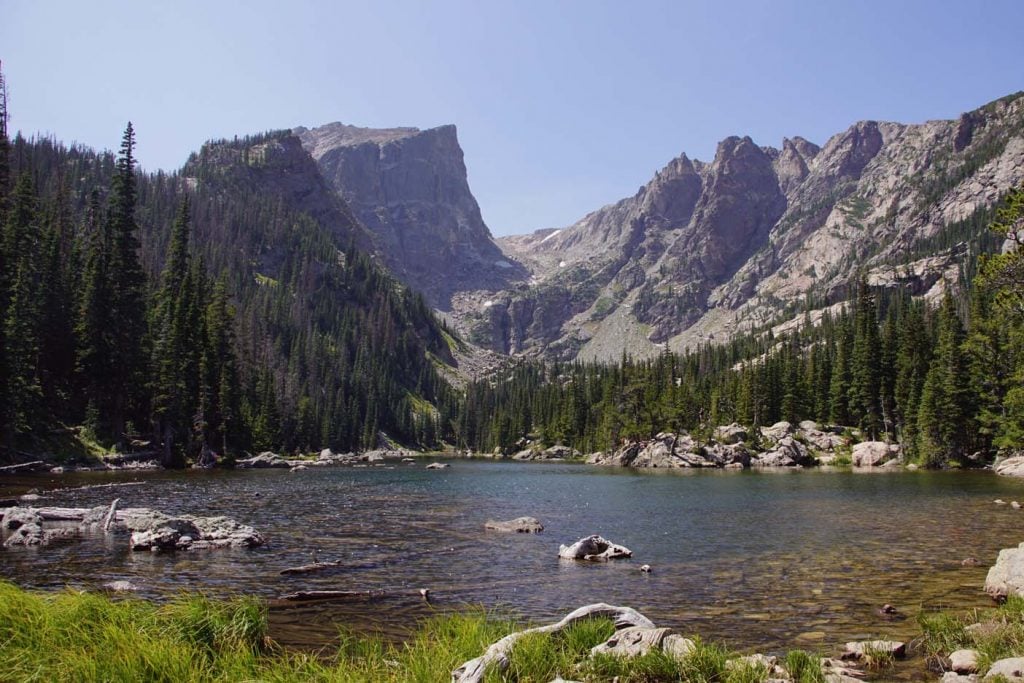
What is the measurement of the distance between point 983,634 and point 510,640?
10.5 metres

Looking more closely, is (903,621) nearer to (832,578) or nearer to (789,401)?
(832,578)

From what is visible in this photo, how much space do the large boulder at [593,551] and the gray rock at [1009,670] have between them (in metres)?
16.8

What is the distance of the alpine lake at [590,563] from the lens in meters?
17.4

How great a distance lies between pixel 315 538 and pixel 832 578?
74.3 feet

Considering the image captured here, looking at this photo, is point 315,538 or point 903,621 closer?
point 903,621

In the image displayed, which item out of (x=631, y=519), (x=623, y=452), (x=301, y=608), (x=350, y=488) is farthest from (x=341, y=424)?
(x=301, y=608)

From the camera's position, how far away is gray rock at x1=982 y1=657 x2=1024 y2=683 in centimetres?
966

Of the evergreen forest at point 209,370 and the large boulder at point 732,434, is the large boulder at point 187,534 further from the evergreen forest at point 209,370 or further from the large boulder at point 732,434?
the large boulder at point 732,434

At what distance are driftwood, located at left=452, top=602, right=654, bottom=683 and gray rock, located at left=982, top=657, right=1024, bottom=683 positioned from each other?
544 centimetres

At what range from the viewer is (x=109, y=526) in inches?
1197

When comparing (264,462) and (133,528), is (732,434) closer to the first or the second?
(264,462)

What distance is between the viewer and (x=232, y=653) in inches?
381

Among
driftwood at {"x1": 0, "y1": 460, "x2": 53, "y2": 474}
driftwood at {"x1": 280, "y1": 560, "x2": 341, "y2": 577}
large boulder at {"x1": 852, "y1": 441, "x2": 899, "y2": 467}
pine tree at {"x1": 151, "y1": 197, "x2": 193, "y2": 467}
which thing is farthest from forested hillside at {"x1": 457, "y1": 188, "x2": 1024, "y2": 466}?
pine tree at {"x1": 151, "y1": 197, "x2": 193, "y2": 467}

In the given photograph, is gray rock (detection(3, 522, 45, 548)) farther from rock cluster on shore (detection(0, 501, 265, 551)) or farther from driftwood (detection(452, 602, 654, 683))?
driftwood (detection(452, 602, 654, 683))
